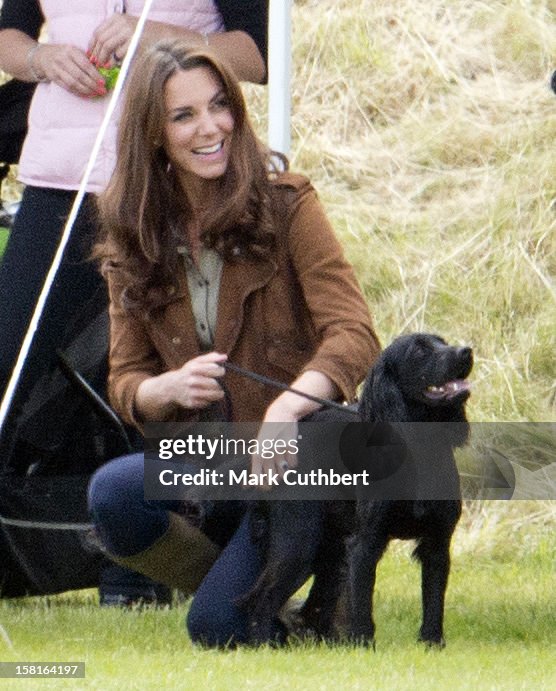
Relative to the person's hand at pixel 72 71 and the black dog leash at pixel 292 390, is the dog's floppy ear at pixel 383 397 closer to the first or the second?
the black dog leash at pixel 292 390

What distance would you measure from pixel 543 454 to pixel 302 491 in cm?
258

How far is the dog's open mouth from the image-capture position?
320 cm

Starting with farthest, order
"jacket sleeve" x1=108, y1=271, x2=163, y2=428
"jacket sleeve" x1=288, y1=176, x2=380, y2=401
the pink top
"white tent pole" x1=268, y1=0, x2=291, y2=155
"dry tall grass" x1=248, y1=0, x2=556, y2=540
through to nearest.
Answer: "dry tall grass" x1=248, y1=0, x2=556, y2=540
"white tent pole" x1=268, y1=0, x2=291, y2=155
the pink top
"jacket sleeve" x1=108, y1=271, x2=163, y2=428
"jacket sleeve" x1=288, y1=176, x2=380, y2=401

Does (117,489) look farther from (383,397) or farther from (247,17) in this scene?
(247,17)

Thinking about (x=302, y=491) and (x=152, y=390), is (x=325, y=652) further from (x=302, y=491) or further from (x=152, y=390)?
(x=152, y=390)

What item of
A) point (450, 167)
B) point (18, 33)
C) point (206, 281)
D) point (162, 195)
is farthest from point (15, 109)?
point (450, 167)

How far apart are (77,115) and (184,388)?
0.96 meters

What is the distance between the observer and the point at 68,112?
4.00 metres

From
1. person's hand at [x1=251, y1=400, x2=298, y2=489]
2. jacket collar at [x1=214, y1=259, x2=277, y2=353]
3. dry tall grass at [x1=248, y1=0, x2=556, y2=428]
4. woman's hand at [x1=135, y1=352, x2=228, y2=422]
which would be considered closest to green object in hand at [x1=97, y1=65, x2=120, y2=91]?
jacket collar at [x1=214, y1=259, x2=277, y2=353]

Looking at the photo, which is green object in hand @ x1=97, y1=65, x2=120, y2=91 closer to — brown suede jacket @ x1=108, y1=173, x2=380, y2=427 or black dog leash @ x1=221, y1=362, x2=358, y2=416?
brown suede jacket @ x1=108, y1=173, x2=380, y2=427

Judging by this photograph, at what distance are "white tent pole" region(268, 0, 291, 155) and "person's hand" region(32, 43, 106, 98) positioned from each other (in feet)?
1.43

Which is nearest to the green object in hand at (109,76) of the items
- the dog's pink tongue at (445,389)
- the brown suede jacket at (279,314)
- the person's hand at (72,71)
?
the person's hand at (72,71)

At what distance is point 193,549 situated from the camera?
3.60 m

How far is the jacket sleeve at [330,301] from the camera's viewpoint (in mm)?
3328
